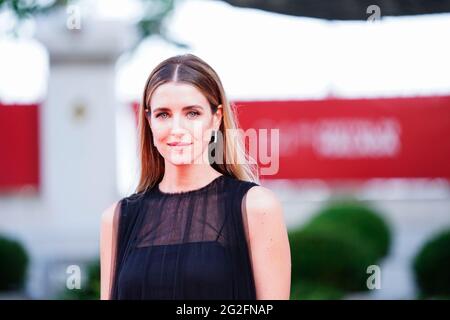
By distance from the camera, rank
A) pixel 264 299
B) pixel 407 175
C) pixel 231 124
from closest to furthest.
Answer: pixel 264 299 → pixel 231 124 → pixel 407 175

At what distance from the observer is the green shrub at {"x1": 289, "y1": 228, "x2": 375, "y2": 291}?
381 centimetres

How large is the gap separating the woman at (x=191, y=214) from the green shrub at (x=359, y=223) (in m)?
1.27

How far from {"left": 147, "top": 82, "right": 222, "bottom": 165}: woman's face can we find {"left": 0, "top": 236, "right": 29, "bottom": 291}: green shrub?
1261 millimetres

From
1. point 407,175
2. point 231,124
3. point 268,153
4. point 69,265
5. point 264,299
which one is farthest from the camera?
point 407,175

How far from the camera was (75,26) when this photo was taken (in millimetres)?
3385

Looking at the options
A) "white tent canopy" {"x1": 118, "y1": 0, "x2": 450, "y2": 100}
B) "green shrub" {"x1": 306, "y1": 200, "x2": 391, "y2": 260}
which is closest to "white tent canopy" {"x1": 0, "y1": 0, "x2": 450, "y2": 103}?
"white tent canopy" {"x1": 118, "y1": 0, "x2": 450, "y2": 100}

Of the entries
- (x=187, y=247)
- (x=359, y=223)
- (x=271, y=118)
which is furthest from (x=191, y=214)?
(x=359, y=223)

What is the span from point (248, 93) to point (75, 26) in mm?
853

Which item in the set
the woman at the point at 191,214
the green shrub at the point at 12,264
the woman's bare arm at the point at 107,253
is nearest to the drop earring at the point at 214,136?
the woman at the point at 191,214

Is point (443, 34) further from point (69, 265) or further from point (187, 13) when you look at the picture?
point (69, 265)

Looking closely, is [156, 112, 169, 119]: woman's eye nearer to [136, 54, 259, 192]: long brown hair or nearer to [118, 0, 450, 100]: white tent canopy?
[136, 54, 259, 192]: long brown hair

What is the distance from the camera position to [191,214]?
2.53 m

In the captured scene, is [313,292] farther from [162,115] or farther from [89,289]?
[162,115]
